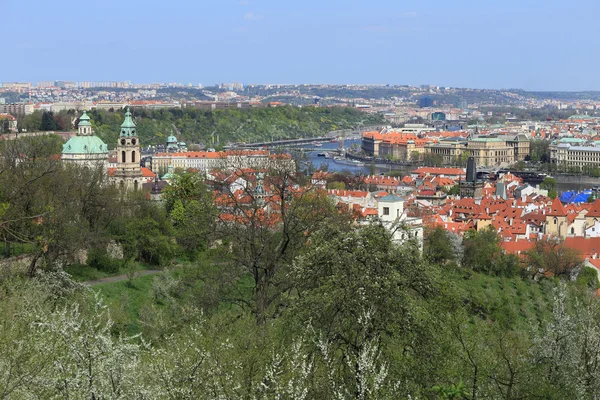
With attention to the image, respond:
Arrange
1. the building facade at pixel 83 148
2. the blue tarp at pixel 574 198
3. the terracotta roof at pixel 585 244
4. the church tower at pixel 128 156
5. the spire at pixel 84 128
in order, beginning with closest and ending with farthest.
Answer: the terracotta roof at pixel 585 244
the church tower at pixel 128 156
the building facade at pixel 83 148
the blue tarp at pixel 574 198
the spire at pixel 84 128

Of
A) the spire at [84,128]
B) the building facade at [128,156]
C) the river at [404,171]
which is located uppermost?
the spire at [84,128]

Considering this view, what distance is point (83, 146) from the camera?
3944cm

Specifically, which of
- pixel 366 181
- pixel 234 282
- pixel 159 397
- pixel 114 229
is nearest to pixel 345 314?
pixel 159 397

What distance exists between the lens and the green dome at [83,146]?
3922 centimetres

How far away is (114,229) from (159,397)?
13.6 m

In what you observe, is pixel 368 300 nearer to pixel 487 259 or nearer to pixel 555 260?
pixel 487 259

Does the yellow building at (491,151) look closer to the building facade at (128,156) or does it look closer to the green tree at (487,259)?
the building facade at (128,156)

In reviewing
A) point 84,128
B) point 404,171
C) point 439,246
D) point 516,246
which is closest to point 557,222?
point 516,246

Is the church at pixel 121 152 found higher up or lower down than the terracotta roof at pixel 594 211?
higher up

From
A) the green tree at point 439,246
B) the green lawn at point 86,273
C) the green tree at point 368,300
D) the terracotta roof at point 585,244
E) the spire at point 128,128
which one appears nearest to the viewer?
the green tree at point 368,300

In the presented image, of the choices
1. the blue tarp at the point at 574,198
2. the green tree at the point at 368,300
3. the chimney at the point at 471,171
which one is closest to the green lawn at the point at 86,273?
the green tree at the point at 368,300

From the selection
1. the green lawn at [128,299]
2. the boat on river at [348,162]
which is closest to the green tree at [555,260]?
the green lawn at [128,299]

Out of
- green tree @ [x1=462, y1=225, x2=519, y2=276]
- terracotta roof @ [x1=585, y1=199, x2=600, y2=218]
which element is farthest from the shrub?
terracotta roof @ [x1=585, y1=199, x2=600, y2=218]

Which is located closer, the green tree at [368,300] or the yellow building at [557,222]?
the green tree at [368,300]
